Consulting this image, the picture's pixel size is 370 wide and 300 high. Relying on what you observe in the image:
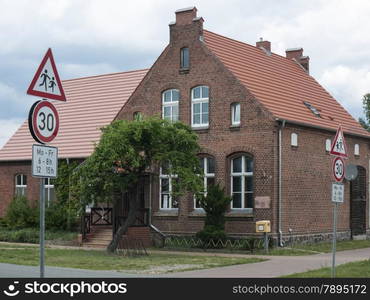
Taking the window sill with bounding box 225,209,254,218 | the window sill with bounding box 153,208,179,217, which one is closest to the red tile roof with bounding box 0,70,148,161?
the window sill with bounding box 153,208,179,217

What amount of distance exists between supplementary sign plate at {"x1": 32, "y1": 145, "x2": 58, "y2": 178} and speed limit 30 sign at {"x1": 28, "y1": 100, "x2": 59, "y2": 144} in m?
0.14

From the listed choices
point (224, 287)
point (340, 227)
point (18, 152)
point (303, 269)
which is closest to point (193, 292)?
point (224, 287)

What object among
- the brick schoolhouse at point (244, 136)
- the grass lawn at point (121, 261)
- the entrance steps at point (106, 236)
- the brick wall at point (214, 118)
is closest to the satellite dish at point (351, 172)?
the brick schoolhouse at point (244, 136)

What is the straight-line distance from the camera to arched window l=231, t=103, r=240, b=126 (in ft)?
97.6

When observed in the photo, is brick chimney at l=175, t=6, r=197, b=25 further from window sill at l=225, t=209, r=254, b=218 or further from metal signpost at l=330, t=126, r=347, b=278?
metal signpost at l=330, t=126, r=347, b=278

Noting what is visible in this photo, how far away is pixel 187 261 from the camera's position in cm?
2261

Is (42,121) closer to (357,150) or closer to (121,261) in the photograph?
(121,261)

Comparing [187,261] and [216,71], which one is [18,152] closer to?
[216,71]

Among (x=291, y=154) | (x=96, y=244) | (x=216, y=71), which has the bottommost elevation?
(x=96, y=244)

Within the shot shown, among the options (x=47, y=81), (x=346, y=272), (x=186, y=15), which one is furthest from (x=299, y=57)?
(x=47, y=81)

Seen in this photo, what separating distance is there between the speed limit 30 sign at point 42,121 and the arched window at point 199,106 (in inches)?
831

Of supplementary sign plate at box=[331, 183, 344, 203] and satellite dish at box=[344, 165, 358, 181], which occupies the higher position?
satellite dish at box=[344, 165, 358, 181]

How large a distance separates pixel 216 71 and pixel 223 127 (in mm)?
2437

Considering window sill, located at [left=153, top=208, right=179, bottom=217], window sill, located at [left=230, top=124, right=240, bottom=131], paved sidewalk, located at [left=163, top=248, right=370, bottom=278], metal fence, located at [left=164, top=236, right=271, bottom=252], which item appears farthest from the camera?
window sill, located at [left=153, top=208, right=179, bottom=217]
